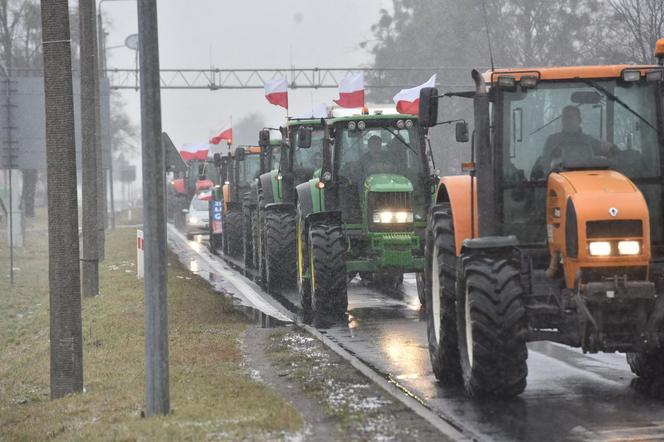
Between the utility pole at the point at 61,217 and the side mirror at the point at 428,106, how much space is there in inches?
134

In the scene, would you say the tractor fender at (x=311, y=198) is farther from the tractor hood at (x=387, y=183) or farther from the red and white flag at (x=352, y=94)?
the red and white flag at (x=352, y=94)

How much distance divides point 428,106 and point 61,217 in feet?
12.1

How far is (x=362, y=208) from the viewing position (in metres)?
18.5

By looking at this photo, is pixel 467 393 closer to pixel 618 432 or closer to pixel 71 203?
pixel 618 432

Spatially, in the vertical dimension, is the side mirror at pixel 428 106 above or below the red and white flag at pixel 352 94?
below

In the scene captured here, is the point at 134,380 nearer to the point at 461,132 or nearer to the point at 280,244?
the point at 461,132

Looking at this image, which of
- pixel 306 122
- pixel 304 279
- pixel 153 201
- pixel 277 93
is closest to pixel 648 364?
pixel 153 201

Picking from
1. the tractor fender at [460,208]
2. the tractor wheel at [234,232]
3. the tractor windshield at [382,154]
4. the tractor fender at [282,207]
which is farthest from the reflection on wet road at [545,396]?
the tractor wheel at [234,232]

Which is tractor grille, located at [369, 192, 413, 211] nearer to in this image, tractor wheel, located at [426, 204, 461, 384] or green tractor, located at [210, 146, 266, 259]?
tractor wheel, located at [426, 204, 461, 384]

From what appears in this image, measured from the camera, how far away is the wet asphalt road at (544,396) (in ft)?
30.3

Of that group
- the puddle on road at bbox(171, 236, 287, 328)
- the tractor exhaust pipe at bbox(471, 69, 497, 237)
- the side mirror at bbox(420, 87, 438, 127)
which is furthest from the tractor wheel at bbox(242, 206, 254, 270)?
the tractor exhaust pipe at bbox(471, 69, 497, 237)

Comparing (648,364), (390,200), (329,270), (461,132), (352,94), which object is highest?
(352,94)

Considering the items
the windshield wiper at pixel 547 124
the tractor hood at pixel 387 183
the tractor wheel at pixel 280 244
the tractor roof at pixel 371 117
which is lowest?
the tractor wheel at pixel 280 244

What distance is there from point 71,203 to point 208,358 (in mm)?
2377
